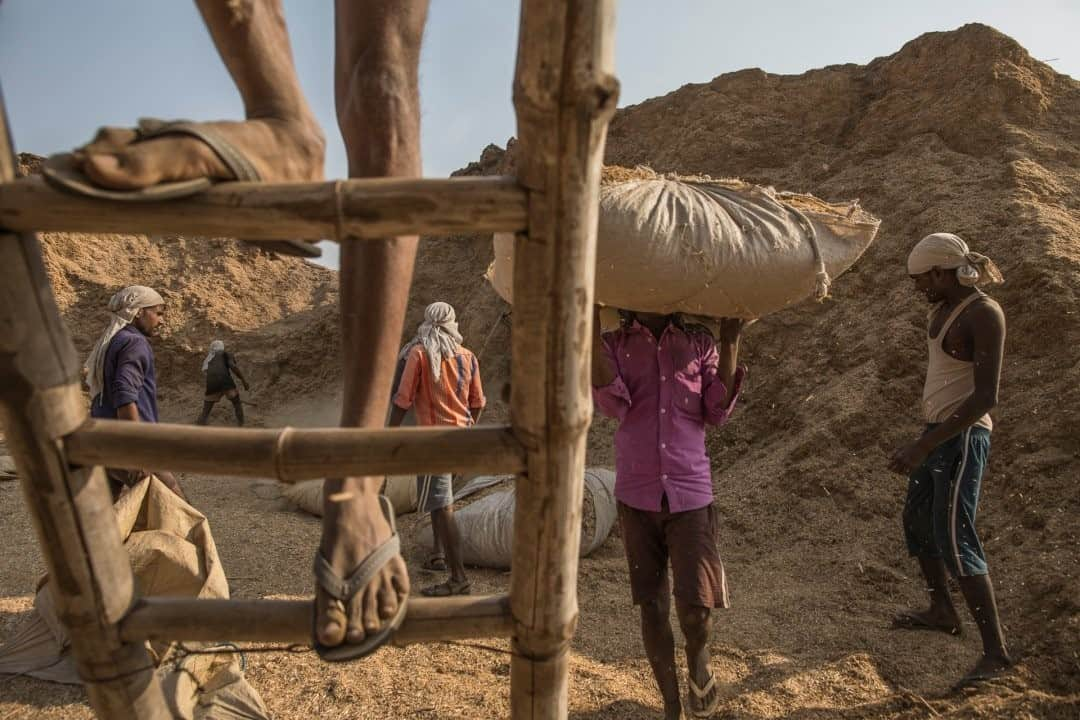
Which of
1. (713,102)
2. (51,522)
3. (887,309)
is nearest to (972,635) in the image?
→ (887,309)

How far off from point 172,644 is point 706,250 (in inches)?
84.2

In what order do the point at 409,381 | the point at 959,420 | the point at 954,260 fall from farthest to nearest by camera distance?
the point at 409,381, the point at 954,260, the point at 959,420

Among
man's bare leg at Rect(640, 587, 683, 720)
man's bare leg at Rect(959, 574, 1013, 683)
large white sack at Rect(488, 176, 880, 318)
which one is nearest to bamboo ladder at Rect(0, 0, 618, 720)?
large white sack at Rect(488, 176, 880, 318)

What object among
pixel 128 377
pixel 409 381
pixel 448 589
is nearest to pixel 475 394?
pixel 409 381

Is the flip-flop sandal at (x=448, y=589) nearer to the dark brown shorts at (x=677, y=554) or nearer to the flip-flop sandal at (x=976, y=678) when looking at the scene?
the dark brown shorts at (x=677, y=554)

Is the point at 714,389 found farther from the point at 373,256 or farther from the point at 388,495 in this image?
the point at 388,495

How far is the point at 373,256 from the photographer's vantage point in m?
1.34

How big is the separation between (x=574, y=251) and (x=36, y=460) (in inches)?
33.1

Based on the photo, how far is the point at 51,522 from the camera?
1238 millimetres

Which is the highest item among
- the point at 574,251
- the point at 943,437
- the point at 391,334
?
the point at 574,251

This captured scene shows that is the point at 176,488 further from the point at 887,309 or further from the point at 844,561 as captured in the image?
the point at 887,309

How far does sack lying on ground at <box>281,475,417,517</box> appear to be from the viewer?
5.95 m

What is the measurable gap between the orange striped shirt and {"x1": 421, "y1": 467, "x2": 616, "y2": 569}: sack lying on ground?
605mm

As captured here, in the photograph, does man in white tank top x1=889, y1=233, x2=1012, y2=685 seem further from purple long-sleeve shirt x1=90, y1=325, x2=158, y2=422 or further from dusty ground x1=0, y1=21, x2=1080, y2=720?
purple long-sleeve shirt x1=90, y1=325, x2=158, y2=422
